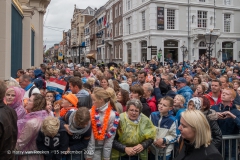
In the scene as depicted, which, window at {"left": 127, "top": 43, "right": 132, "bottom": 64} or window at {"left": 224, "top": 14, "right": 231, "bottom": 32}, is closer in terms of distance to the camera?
window at {"left": 224, "top": 14, "right": 231, "bottom": 32}

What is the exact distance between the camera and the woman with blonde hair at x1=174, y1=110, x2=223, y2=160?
2535mm

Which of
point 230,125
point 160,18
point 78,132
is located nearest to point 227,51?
point 160,18

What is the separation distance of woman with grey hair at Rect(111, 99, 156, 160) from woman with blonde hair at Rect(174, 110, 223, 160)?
110cm

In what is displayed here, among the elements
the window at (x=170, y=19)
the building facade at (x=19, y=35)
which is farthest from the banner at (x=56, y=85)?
the window at (x=170, y=19)

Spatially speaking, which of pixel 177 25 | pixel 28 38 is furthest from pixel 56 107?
pixel 177 25

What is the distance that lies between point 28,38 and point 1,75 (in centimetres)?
559

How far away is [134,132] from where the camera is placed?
3.82 meters

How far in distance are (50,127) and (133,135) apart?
4.05 ft

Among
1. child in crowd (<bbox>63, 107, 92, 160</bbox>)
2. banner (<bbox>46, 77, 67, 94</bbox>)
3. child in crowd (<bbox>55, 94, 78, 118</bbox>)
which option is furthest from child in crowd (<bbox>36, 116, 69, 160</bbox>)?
banner (<bbox>46, 77, 67, 94</bbox>)

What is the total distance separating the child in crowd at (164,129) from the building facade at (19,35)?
425 cm

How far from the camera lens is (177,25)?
111 ft

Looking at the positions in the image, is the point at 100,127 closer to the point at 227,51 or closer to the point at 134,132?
the point at 134,132

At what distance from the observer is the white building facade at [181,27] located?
3281 centimetres

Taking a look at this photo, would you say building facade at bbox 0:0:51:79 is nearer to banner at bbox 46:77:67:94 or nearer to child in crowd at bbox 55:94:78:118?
banner at bbox 46:77:67:94
